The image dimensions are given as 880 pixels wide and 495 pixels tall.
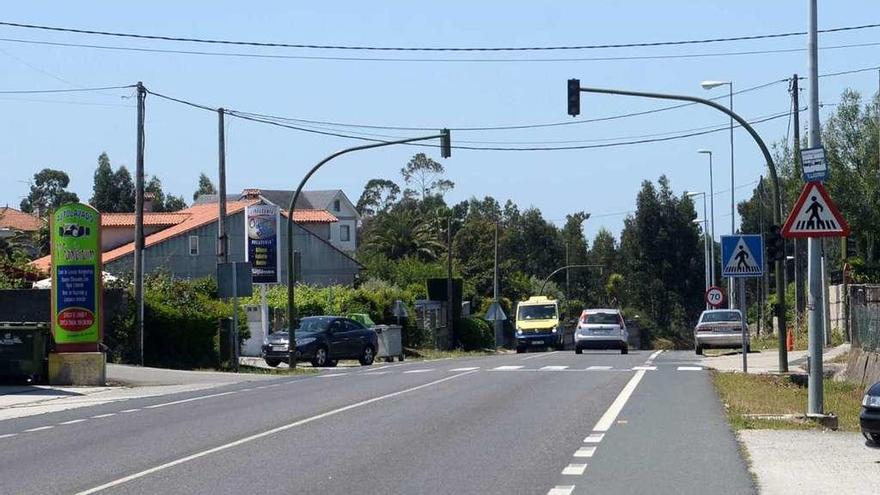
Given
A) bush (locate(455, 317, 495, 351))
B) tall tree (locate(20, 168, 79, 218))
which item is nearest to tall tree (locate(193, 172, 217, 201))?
tall tree (locate(20, 168, 79, 218))

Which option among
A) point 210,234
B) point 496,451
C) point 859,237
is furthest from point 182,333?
point 210,234

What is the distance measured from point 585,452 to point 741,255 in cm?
1480

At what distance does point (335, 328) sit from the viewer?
40406 millimetres

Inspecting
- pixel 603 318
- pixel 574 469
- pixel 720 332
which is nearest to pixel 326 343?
pixel 603 318

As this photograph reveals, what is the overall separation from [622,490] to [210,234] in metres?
62.4

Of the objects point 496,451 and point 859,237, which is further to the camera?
point 859,237

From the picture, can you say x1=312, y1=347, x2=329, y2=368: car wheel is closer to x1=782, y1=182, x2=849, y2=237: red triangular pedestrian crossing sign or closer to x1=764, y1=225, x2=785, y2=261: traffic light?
x1=764, y1=225, x2=785, y2=261: traffic light

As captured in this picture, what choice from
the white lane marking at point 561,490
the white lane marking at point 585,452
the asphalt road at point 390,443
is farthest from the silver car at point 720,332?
the white lane marking at point 561,490

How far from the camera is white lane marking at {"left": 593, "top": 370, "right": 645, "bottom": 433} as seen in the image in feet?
55.0

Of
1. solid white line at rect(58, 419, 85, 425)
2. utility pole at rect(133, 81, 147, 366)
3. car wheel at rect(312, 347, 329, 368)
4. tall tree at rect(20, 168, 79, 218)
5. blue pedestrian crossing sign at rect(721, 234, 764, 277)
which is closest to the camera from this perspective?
solid white line at rect(58, 419, 85, 425)

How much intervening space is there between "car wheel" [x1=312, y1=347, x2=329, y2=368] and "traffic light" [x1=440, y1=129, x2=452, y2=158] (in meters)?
8.00

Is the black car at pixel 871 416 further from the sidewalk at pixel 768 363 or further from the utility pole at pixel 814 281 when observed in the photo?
the sidewalk at pixel 768 363

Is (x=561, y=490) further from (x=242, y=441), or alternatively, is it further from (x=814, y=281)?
(x=814, y=281)

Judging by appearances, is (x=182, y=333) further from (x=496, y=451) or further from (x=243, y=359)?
(x=496, y=451)
